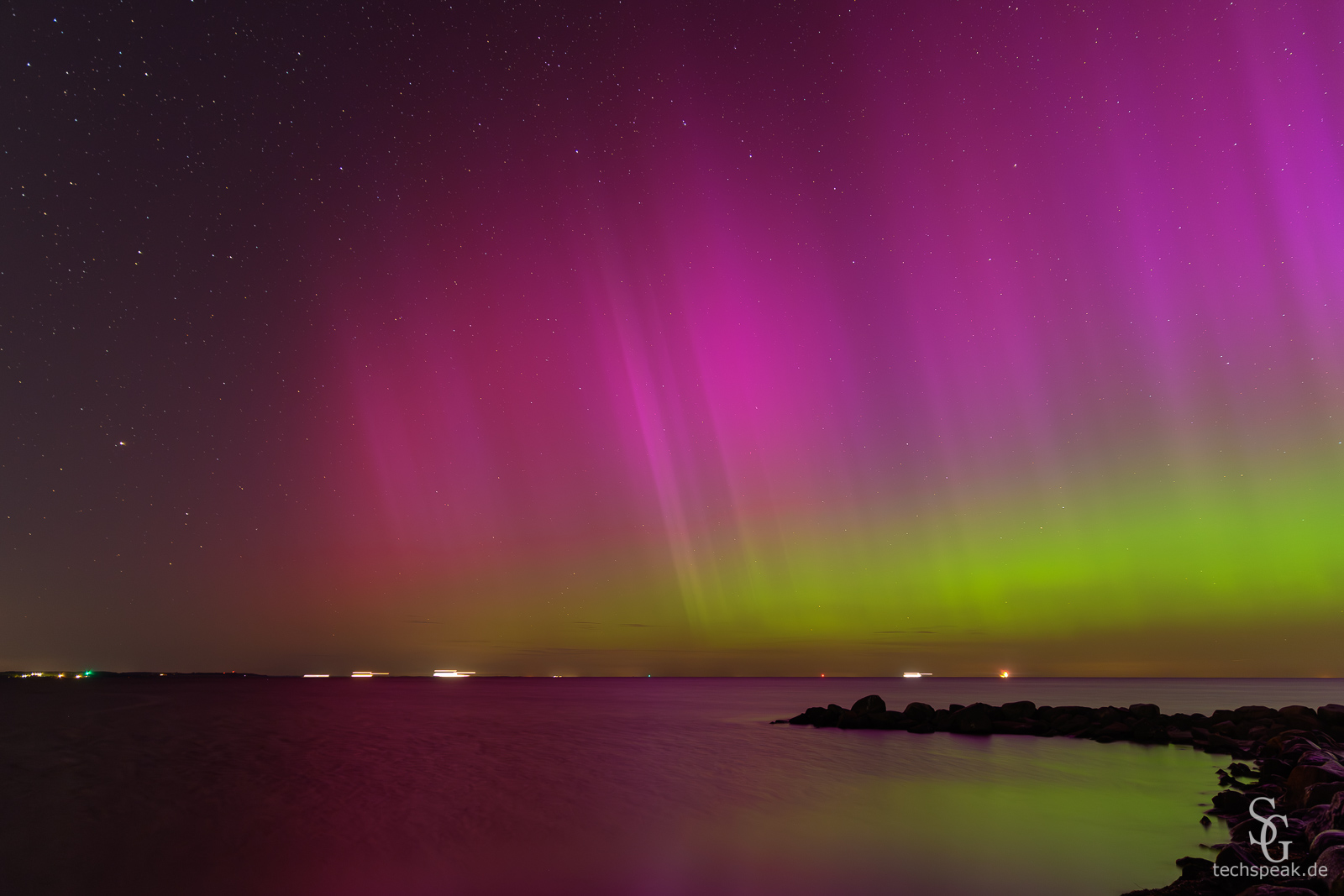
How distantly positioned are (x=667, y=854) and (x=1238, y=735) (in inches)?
956

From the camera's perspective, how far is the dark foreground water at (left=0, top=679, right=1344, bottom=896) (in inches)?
403

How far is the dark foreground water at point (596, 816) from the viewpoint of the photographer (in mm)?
10227

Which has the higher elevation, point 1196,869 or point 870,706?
point 1196,869

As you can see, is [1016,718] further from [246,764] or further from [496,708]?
[496,708]

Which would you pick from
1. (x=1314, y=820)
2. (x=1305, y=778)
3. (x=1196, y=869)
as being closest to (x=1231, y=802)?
(x=1305, y=778)

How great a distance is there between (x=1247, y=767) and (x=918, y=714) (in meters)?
14.9

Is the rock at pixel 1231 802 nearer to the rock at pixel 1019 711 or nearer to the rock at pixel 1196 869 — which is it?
the rock at pixel 1196 869

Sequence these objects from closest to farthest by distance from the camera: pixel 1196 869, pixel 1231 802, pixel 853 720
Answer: pixel 1196 869 → pixel 1231 802 → pixel 853 720

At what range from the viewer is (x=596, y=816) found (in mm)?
14656

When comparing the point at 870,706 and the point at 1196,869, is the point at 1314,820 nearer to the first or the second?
the point at 1196,869

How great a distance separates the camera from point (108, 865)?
10.9 meters

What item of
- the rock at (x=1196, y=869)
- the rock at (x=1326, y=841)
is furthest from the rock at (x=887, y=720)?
the rock at (x=1326, y=841)

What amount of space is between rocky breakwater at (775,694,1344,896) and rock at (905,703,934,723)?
7 centimetres

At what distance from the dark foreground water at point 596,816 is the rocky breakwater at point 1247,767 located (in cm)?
99
